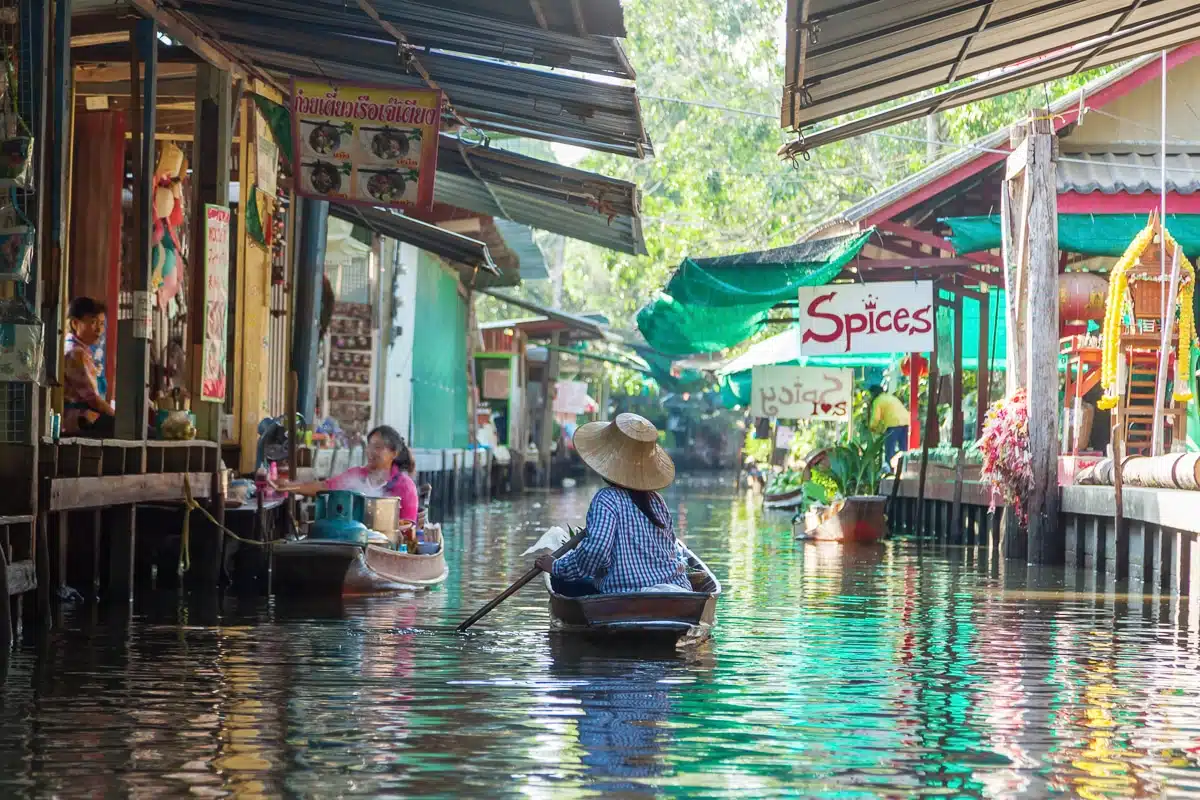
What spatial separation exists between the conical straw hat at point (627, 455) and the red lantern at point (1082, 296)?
8.51m

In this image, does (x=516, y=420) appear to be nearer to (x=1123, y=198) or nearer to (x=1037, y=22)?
(x=1123, y=198)

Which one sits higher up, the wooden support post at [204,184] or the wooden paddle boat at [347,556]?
the wooden support post at [204,184]

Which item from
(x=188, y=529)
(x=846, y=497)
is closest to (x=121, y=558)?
(x=188, y=529)

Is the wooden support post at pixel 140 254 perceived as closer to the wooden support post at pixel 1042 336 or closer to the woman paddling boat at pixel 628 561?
the woman paddling boat at pixel 628 561

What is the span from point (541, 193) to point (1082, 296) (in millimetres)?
5656

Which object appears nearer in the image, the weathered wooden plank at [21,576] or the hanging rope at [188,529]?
the weathered wooden plank at [21,576]

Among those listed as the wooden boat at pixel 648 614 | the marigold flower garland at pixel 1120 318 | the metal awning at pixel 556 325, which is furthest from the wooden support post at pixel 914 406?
the wooden boat at pixel 648 614

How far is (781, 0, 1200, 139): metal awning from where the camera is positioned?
37.9 ft

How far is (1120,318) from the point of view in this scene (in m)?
15.3

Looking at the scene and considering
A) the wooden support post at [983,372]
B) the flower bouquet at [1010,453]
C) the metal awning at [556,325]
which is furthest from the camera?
the metal awning at [556,325]

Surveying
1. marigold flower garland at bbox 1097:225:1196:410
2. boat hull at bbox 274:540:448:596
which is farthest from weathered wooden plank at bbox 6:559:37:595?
marigold flower garland at bbox 1097:225:1196:410

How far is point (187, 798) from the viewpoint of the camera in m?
5.83

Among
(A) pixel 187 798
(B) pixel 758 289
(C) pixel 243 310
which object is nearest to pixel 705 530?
(B) pixel 758 289

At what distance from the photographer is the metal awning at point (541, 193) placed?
51.1ft
